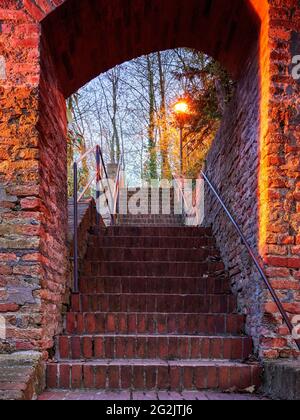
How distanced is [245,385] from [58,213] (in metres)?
2.22

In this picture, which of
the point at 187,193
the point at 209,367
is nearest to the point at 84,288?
the point at 209,367

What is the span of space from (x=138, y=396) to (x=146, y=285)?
1.72 metres

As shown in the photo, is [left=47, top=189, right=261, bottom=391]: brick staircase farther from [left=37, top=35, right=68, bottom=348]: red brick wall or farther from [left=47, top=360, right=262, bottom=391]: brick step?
[left=37, top=35, right=68, bottom=348]: red brick wall

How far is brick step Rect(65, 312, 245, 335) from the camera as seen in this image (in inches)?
164

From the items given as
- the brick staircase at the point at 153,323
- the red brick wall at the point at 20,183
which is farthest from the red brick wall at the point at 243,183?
the red brick wall at the point at 20,183

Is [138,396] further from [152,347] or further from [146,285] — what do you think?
[146,285]

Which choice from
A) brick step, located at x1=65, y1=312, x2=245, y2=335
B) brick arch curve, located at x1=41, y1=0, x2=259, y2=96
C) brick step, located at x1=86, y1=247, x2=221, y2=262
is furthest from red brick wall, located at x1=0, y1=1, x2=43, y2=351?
brick step, located at x1=86, y1=247, x2=221, y2=262

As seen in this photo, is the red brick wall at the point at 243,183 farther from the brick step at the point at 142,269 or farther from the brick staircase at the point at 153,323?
the brick step at the point at 142,269

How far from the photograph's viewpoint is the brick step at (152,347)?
3.85 metres

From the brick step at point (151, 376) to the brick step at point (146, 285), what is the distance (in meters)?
1.36

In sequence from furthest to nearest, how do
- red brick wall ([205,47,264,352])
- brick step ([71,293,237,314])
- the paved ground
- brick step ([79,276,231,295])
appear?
1. brick step ([79,276,231,295])
2. brick step ([71,293,237,314])
3. red brick wall ([205,47,264,352])
4. the paved ground

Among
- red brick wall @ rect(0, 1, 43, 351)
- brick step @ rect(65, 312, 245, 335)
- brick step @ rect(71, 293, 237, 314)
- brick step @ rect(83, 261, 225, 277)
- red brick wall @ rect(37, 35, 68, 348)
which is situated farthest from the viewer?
brick step @ rect(83, 261, 225, 277)

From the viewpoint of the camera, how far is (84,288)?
486 cm
